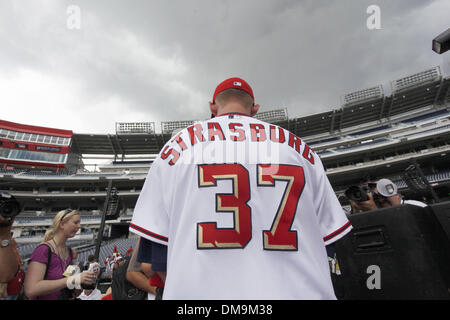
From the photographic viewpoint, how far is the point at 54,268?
228 cm

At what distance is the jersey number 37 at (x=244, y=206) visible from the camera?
96cm

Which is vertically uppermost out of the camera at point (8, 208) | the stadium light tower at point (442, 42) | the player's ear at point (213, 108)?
the stadium light tower at point (442, 42)

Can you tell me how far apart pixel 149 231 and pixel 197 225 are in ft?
0.80

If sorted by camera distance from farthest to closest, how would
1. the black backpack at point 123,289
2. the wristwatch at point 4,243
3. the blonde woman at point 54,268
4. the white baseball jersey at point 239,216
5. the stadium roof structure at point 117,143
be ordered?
the stadium roof structure at point 117,143
the black backpack at point 123,289
the blonde woman at point 54,268
the wristwatch at point 4,243
the white baseball jersey at point 239,216

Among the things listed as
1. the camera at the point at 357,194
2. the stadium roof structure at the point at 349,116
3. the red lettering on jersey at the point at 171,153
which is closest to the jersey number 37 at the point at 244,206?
the red lettering on jersey at the point at 171,153

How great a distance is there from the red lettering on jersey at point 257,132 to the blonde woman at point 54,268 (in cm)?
216

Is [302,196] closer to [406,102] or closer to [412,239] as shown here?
[412,239]

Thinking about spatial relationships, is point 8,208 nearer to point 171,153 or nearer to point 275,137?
point 171,153

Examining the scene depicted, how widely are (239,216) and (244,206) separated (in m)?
0.05

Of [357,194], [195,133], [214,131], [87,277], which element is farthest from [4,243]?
[357,194]

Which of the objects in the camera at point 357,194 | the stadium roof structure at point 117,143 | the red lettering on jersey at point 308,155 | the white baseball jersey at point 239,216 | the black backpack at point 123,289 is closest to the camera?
the white baseball jersey at point 239,216

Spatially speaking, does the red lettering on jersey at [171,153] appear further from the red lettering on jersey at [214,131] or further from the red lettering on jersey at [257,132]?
the red lettering on jersey at [257,132]

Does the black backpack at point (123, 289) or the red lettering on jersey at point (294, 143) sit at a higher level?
the red lettering on jersey at point (294, 143)

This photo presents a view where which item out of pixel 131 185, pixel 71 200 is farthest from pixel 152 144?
pixel 71 200
